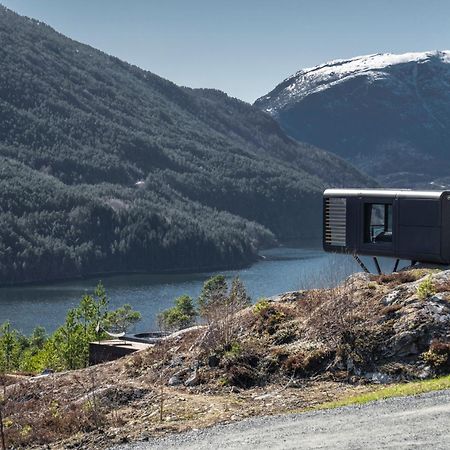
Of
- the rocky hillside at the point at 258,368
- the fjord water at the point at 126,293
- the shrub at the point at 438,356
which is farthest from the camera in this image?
the fjord water at the point at 126,293

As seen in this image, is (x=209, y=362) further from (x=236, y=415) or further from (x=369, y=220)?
(x=369, y=220)

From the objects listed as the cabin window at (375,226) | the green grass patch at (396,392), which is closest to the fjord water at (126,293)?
the cabin window at (375,226)

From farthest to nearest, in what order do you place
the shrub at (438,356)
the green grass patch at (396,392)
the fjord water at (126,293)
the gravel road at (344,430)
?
the fjord water at (126,293), the shrub at (438,356), the green grass patch at (396,392), the gravel road at (344,430)

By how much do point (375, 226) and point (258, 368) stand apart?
938cm

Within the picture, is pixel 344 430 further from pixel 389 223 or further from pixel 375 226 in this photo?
pixel 389 223

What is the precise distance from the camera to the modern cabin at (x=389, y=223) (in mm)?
23812

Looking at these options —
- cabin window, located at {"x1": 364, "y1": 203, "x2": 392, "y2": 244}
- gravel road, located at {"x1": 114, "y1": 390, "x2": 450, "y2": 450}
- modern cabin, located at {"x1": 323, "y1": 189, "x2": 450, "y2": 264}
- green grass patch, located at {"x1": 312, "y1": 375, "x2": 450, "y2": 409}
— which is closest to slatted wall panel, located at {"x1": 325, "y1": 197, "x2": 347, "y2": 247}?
modern cabin, located at {"x1": 323, "y1": 189, "x2": 450, "y2": 264}

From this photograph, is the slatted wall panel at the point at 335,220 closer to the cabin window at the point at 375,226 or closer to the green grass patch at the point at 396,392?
the cabin window at the point at 375,226

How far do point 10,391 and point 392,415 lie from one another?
32.1 feet

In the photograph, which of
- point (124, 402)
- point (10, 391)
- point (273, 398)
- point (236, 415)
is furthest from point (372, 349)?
point (10, 391)

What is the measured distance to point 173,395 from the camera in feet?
57.5

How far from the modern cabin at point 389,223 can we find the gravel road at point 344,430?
31.5ft

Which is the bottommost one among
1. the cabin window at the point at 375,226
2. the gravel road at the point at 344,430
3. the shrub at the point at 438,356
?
the gravel road at the point at 344,430

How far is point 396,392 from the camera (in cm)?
1554
